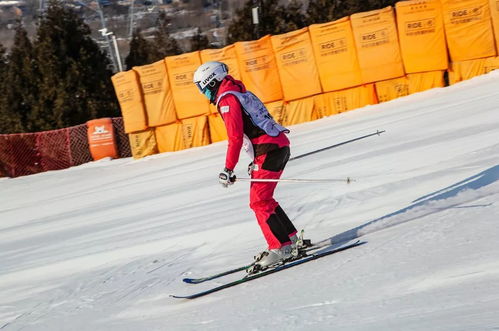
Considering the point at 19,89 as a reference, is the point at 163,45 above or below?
above

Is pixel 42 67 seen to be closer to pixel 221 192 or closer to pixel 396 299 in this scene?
pixel 221 192

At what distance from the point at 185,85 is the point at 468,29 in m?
7.89

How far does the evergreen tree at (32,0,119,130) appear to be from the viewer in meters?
25.2

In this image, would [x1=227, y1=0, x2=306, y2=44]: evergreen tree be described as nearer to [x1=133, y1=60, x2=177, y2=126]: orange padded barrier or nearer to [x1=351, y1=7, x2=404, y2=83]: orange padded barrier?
[x1=133, y1=60, x2=177, y2=126]: orange padded barrier

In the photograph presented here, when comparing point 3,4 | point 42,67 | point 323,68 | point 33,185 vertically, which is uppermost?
point 3,4

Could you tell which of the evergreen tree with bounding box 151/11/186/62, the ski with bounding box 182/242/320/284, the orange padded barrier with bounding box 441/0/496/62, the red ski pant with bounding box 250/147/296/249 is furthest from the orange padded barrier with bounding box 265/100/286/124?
the evergreen tree with bounding box 151/11/186/62

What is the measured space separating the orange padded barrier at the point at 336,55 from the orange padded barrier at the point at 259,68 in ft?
4.24

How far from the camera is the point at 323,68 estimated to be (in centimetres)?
1886

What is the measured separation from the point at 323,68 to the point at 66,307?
13841 mm

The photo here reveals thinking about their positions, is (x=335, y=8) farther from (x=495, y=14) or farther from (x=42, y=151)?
(x=42, y=151)

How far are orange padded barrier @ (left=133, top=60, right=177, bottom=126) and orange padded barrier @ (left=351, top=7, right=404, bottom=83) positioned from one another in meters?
5.73

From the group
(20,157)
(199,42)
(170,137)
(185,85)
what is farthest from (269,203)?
(199,42)

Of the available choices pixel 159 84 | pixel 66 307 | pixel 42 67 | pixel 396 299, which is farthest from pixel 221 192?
pixel 42 67

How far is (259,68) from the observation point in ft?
63.5
